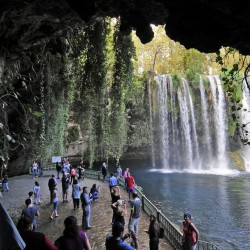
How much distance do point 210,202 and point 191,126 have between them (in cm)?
1694

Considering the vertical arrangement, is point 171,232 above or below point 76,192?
below

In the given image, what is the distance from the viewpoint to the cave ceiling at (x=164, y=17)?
5.25 metres

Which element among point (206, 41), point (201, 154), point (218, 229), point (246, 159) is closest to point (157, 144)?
point (201, 154)

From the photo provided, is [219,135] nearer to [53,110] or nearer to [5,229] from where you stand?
[53,110]

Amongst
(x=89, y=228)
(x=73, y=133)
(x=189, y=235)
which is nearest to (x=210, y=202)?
(x=89, y=228)

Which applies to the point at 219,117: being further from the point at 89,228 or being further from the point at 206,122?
the point at 89,228

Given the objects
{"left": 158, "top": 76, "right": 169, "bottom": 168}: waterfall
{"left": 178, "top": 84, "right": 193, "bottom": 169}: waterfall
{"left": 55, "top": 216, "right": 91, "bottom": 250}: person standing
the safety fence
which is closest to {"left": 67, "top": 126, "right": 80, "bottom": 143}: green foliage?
{"left": 158, "top": 76, "right": 169, "bottom": 168}: waterfall

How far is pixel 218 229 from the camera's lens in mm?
12172

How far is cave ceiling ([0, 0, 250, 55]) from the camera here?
5.25 m

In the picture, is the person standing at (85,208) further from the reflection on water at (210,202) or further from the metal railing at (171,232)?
the reflection on water at (210,202)

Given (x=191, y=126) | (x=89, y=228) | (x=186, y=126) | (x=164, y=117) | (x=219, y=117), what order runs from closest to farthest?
(x=89, y=228) → (x=164, y=117) → (x=186, y=126) → (x=191, y=126) → (x=219, y=117)

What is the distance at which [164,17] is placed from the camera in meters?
6.16

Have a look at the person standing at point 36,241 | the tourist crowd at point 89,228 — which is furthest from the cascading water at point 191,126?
the person standing at point 36,241

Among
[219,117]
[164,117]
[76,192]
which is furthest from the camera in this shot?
[219,117]
